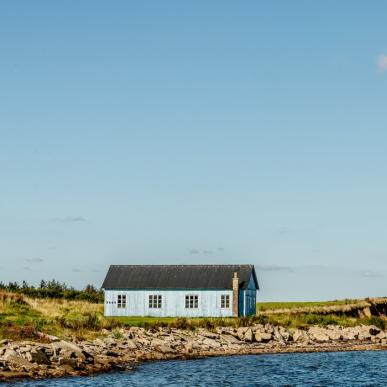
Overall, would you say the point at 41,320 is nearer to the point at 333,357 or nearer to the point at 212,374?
the point at 212,374

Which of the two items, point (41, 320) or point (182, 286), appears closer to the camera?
point (41, 320)

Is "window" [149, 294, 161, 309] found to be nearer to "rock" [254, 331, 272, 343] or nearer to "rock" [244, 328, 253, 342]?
"rock" [244, 328, 253, 342]

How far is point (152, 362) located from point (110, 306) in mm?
26307

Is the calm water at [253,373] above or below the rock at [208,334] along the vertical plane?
below

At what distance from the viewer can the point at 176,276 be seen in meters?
67.6

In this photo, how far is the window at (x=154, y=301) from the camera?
66856 mm

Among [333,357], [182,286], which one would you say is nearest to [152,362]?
[333,357]

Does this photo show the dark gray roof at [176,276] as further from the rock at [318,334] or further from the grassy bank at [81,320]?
the rock at [318,334]

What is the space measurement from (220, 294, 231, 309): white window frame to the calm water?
702 inches

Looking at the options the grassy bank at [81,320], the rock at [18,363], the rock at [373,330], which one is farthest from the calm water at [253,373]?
the rock at [373,330]

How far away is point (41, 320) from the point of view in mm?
48469

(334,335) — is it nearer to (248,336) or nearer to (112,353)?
(248,336)

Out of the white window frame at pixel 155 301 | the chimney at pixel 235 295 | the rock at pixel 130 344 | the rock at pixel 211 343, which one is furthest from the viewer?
the white window frame at pixel 155 301

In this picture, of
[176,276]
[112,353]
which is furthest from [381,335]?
[112,353]
